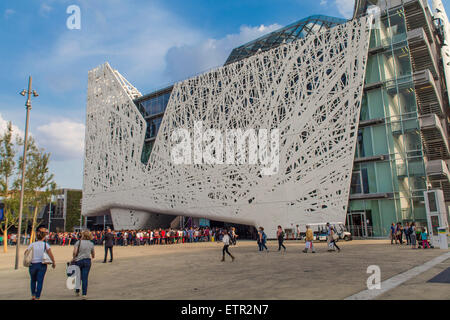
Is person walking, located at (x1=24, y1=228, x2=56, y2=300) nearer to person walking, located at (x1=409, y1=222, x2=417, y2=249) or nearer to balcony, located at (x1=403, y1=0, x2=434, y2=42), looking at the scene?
person walking, located at (x1=409, y1=222, x2=417, y2=249)

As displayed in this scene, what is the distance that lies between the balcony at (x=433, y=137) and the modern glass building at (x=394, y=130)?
0.25 ft

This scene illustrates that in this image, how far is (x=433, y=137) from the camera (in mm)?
30188

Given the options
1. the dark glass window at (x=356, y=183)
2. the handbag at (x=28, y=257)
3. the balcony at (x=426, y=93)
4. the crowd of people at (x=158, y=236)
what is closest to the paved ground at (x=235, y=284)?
the handbag at (x=28, y=257)

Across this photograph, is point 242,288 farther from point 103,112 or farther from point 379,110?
point 103,112

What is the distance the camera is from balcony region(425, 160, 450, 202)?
26.2 meters

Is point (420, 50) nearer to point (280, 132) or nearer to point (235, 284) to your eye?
point (280, 132)

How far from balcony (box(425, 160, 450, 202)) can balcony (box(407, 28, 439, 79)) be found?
29.0 ft

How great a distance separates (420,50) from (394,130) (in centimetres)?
791

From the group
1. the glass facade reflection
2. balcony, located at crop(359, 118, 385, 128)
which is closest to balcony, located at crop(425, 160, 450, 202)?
balcony, located at crop(359, 118, 385, 128)

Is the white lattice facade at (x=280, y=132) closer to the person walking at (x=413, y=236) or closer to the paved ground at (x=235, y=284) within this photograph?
the person walking at (x=413, y=236)

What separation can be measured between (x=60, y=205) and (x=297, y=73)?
2128 inches

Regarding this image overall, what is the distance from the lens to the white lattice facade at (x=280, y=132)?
85.2 feet

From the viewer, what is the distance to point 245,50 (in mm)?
40156
